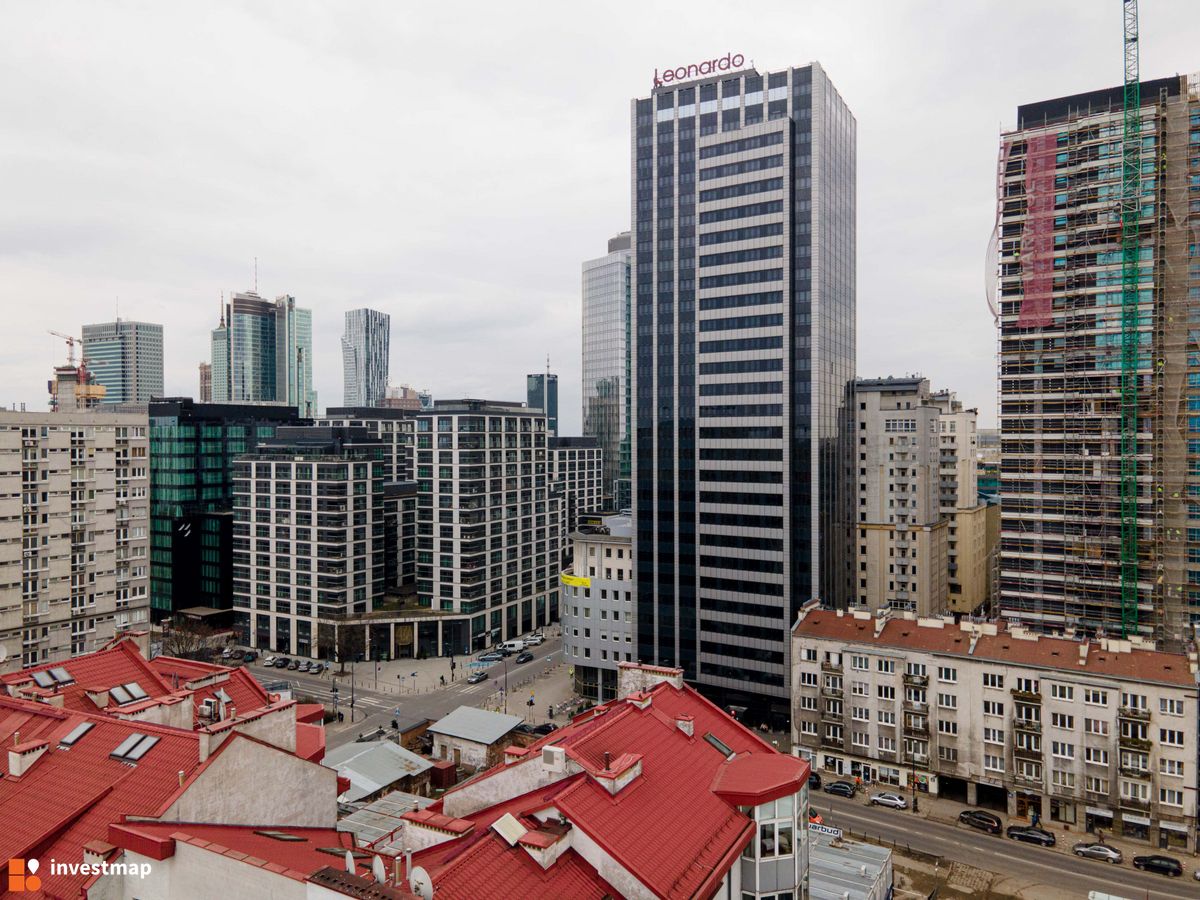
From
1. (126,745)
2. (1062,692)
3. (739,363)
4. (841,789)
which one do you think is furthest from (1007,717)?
(126,745)

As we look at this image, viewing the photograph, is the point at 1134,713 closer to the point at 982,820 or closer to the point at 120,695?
the point at 982,820

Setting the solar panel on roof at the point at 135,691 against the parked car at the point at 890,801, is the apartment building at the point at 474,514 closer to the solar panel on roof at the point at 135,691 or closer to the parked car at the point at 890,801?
the parked car at the point at 890,801

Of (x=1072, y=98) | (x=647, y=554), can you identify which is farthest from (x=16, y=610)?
(x=1072, y=98)

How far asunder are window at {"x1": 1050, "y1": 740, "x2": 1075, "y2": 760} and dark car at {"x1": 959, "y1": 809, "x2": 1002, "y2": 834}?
26.1 ft

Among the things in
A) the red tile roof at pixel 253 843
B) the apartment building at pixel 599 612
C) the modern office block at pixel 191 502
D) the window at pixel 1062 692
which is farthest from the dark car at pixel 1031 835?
the modern office block at pixel 191 502

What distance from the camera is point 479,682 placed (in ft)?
385

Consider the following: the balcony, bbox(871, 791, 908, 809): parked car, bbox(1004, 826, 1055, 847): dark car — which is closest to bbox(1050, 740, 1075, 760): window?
the balcony

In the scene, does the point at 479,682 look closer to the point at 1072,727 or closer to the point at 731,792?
the point at 1072,727

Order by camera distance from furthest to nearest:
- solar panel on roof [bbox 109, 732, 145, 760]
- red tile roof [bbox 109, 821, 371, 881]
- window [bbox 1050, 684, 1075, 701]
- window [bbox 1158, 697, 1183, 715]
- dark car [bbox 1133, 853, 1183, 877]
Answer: window [bbox 1050, 684, 1075, 701]
window [bbox 1158, 697, 1183, 715]
dark car [bbox 1133, 853, 1183, 877]
solar panel on roof [bbox 109, 732, 145, 760]
red tile roof [bbox 109, 821, 371, 881]

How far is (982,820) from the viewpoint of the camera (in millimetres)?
70688

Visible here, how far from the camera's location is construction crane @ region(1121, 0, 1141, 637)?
9638cm

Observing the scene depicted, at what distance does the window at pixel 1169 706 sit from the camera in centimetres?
6581

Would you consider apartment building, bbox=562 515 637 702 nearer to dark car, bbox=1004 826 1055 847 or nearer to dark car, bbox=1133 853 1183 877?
dark car, bbox=1004 826 1055 847

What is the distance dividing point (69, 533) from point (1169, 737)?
120 meters
